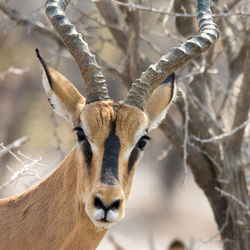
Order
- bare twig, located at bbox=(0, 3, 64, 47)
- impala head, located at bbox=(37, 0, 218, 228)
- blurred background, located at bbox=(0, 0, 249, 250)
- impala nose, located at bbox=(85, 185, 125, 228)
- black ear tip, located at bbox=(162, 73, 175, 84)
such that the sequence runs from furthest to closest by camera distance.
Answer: blurred background, located at bbox=(0, 0, 249, 250), bare twig, located at bbox=(0, 3, 64, 47), black ear tip, located at bbox=(162, 73, 175, 84), impala head, located at bbox=(37, 0, 218, 228), impala nose, located at bbox=(85, 185, 125, 228)

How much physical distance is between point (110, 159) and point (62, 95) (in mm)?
1078

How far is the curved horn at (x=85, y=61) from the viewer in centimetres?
557

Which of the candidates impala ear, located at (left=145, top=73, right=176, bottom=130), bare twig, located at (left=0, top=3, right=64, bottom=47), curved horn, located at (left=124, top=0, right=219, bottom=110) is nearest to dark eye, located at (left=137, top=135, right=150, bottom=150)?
curved horn, located at (left=124, top=0, right=219, bottom=110)

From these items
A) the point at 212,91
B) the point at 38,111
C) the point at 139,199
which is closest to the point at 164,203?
the point at 139,199

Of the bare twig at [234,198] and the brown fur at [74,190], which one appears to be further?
the bare twig at [234,198]

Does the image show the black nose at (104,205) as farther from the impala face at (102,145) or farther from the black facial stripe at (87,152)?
the black facial stripe at (87,152)

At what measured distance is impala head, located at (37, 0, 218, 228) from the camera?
4863 millimetres

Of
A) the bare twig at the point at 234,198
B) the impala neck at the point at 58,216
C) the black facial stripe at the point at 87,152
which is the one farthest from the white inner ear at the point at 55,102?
the bare twig at the point at 234,198

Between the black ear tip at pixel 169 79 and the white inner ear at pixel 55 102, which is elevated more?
the white inner ear at pixel 55 102

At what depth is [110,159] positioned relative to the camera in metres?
4.99

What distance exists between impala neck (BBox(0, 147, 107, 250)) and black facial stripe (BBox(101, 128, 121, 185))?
54cm

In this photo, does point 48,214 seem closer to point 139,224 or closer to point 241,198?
point 241,198

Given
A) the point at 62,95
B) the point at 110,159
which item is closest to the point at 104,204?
the point at 110,159

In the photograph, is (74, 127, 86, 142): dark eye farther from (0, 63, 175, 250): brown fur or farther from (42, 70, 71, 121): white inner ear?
(42, 70, 71, 121): white inner ear
